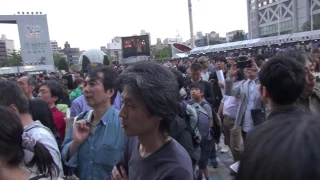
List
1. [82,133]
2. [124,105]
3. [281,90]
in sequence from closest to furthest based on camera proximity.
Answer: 1. [124,105]
2. [281,90]
3. [82,133]

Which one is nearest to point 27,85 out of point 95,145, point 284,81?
point 95,145

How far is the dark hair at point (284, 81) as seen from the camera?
1.93 meters

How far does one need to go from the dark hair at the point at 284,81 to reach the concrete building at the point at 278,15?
6245cm

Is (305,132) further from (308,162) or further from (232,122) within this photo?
(232,122)

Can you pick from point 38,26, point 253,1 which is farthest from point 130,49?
point 253,1

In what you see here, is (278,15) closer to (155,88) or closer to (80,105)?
(80,105)

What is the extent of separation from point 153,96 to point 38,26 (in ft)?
209

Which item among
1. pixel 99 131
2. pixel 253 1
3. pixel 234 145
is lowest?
pixel 234 145

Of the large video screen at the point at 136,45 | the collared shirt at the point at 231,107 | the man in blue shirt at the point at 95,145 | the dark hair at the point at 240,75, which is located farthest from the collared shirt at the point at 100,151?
the large video screen at the point at 136,45

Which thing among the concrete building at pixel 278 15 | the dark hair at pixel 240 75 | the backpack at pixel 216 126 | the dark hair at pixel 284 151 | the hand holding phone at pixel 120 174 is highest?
the concrete building at pixel 278 15

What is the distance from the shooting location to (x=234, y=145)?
3453 millimetres

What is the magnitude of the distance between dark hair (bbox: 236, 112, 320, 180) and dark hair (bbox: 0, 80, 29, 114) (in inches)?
78.6

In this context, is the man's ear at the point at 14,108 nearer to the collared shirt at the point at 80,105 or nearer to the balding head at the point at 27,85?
the collared shirt at the point at 80,105

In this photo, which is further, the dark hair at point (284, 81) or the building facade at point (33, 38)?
the building facade at point (33, 38)
